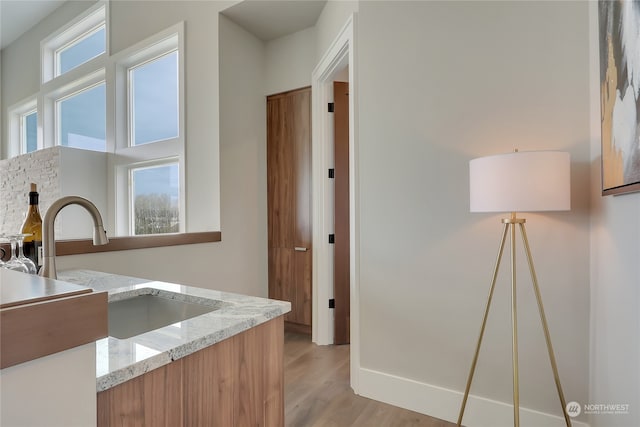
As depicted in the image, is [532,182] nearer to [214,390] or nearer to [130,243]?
[214,390]

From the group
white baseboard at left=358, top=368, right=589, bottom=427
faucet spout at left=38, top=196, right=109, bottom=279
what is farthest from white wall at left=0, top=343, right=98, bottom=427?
white baseboard at left=358, top=368, right=589, bottom=427

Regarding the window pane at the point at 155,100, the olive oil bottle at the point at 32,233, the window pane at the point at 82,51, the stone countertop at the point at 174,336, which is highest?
the window pane at the point at 82,51

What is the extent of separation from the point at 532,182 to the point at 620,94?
407 millimetres

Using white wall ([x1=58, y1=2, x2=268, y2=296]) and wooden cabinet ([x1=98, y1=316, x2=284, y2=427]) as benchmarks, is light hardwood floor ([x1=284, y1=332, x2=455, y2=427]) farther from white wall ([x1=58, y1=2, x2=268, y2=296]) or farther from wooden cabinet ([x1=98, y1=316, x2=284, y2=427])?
wooden cabinet ([x1=98, y1=316, x2=284, y2=427])

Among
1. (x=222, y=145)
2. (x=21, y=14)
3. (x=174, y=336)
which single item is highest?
(x=21, y=14)

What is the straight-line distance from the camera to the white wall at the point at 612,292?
1.17 m

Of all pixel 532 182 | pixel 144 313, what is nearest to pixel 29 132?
pixel 144 313

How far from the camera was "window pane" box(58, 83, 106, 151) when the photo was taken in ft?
13.3

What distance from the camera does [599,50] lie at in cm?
142

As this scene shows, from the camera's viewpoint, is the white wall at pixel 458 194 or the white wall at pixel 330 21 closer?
the white wall at pixel 458 194

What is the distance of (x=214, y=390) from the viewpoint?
758 millimetres

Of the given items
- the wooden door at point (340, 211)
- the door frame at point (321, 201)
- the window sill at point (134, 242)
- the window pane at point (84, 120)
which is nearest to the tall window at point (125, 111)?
the window pane at point (84, 120)

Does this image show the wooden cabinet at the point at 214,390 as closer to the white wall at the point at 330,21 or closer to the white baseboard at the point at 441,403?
the white baseboard at the point at 441,403

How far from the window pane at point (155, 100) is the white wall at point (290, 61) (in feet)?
3.20
